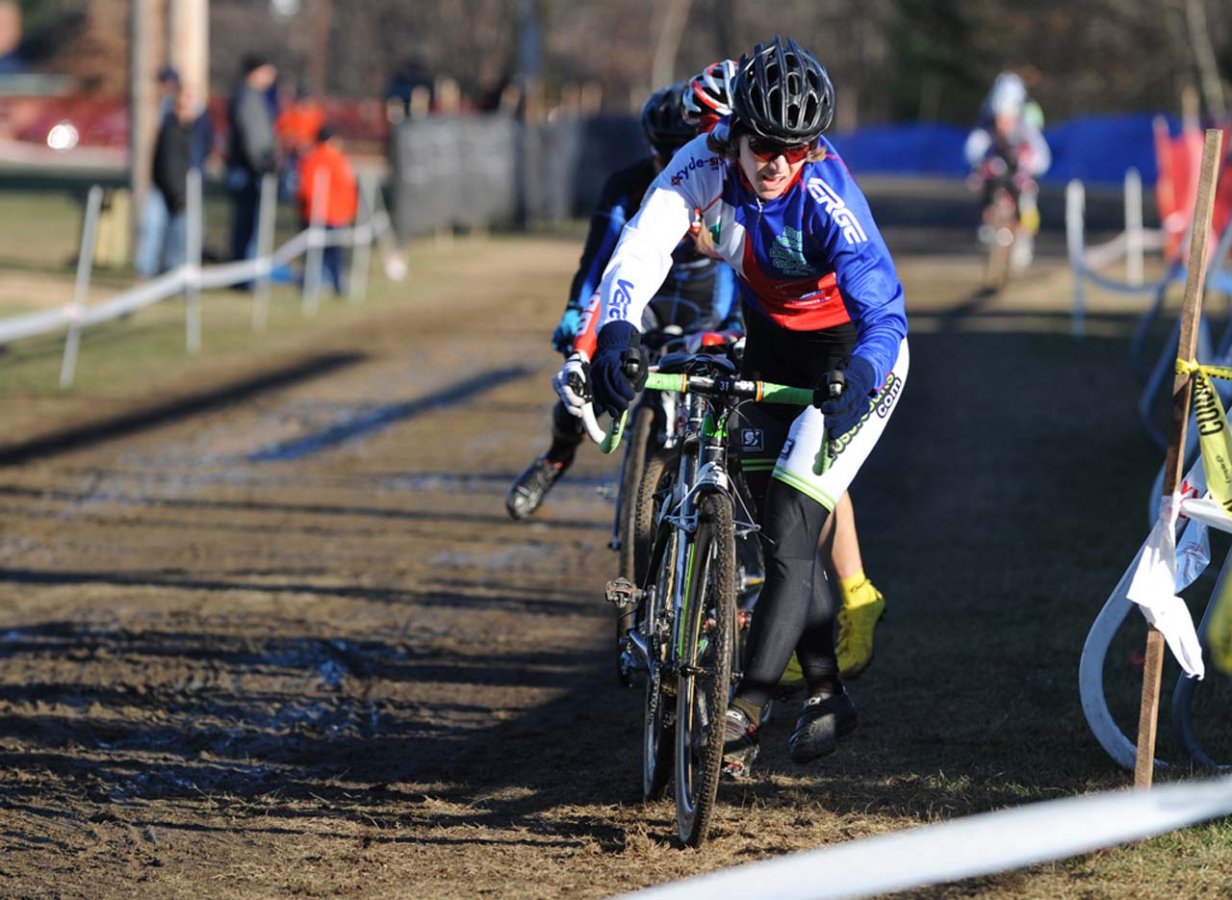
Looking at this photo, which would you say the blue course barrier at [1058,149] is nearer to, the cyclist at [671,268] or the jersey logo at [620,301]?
the cyclist at [671,268]

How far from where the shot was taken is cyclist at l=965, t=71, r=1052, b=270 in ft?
67.2

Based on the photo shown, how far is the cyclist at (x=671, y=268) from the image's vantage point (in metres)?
6.82

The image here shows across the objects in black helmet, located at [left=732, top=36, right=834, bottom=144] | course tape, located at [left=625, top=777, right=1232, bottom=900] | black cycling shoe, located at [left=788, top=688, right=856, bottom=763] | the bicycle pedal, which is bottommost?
black cycling shoe, located at [left=788, top=688, right=856, bottom=763]

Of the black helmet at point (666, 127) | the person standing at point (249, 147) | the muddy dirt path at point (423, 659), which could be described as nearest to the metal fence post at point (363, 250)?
the person standing at point (249, 147)

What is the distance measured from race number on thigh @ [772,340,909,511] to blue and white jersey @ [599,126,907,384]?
19 cm

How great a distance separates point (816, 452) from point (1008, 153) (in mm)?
16369

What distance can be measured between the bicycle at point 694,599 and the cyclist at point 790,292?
0.12 meters

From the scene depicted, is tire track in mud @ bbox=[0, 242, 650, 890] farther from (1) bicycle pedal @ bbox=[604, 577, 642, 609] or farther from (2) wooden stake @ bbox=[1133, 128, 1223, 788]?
(2) wooden stake @ bbox=[1133, 128, 1223, 788]

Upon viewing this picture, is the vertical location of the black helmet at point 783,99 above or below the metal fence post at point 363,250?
above

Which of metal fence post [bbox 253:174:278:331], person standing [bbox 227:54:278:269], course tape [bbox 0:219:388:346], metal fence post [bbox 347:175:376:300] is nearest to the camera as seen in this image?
course tape [bbox 0:219:388:346]

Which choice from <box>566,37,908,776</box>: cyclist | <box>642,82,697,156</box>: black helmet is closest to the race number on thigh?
<box>566,37,908,776</box>: cyclist

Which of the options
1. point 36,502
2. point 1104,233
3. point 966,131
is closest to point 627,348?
point 36,502

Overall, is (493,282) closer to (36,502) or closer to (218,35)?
(36,502)

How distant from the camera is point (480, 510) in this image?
384 inches
